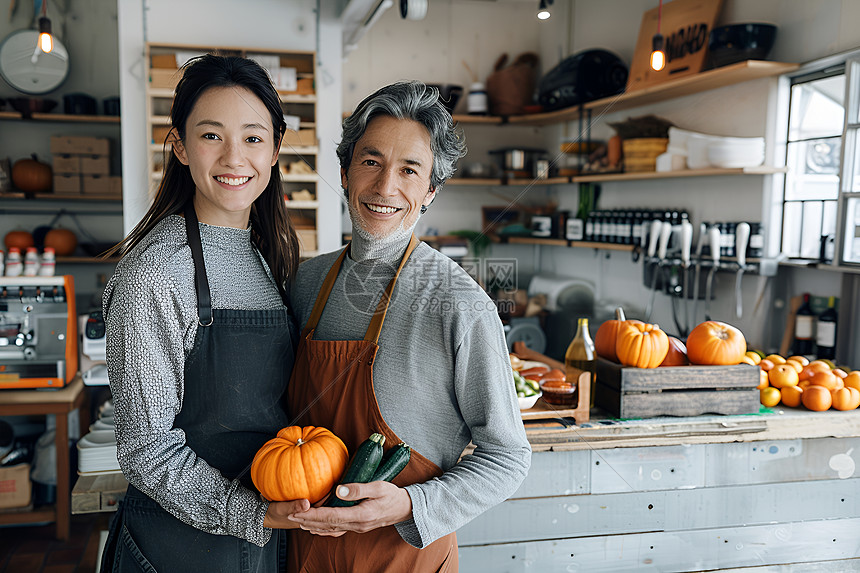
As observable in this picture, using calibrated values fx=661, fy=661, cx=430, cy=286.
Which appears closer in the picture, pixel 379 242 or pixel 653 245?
pixel 379 242

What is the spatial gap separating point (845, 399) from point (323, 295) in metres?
1.72

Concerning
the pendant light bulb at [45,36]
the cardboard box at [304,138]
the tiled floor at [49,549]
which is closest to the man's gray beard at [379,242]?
the pendant light bulb at [45,36]

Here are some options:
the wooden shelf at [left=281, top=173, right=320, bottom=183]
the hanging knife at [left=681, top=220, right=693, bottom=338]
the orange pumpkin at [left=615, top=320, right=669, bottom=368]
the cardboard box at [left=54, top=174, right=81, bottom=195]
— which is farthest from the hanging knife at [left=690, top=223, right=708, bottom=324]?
the cardboard box at [left=54, top=174, right=81, bottom=195]

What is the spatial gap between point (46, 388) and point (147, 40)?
187cm

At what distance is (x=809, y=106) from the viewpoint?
3223 mm

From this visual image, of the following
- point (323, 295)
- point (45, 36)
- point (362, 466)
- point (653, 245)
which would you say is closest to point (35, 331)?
point (45, 36)

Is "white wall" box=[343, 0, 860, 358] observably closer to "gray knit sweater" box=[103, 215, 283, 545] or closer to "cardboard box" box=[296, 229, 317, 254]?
"cardboard box" box=[296, 229, 317, 254]

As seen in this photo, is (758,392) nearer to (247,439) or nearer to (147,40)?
(247,439)

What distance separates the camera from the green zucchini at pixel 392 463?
110 cm

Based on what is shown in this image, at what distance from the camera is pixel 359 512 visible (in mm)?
1048

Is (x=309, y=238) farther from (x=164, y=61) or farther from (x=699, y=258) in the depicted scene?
(x=699, y=258)

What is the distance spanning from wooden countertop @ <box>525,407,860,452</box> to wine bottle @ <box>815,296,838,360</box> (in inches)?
39.7

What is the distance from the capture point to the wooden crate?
6.29 feet

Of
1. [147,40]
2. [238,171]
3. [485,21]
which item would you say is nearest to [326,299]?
[238,171]
